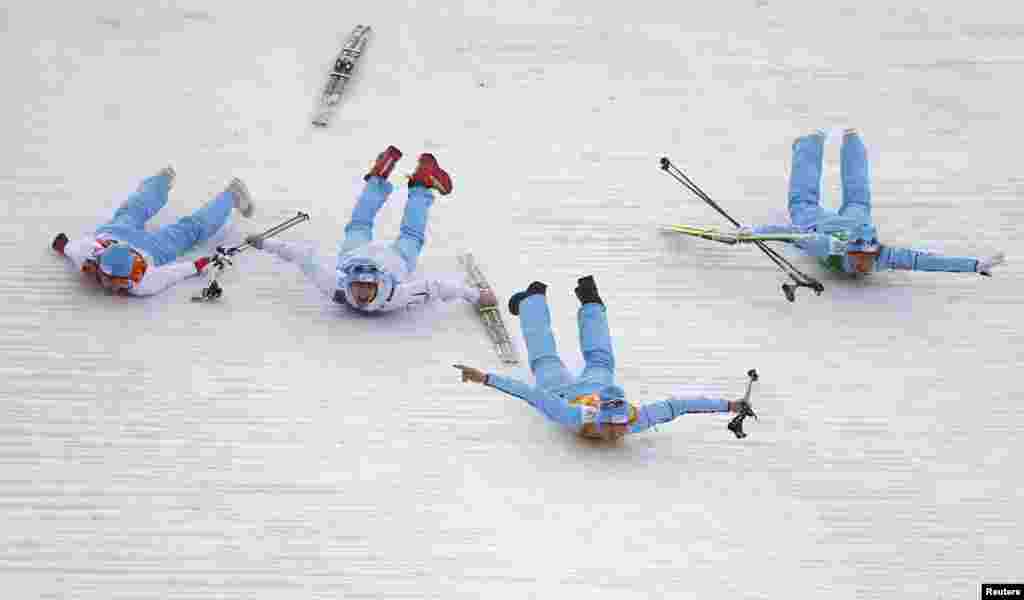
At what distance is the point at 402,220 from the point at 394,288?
593 mm

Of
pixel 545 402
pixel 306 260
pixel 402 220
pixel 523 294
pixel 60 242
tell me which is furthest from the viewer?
pixel 402 220

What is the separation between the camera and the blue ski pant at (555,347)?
7.43 m

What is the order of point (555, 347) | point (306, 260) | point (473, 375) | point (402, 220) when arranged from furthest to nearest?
point (402, 220) → point (306, 260) → point (555, 347) → point (473, 375)

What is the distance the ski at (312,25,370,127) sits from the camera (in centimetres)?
987

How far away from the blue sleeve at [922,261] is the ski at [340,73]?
3.52 m

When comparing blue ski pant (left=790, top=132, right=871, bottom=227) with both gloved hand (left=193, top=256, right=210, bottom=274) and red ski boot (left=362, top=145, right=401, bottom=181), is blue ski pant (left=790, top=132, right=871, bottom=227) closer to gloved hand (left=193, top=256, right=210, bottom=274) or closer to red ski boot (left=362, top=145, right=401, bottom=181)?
red ski boot (left=362, top=145, right=401, bottom=181)

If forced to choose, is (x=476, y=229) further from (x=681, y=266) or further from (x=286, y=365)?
(x=286, y=365)

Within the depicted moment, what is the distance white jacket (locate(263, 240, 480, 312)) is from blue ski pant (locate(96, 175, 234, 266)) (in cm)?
51

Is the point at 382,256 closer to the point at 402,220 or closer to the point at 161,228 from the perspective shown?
the point at 402,220

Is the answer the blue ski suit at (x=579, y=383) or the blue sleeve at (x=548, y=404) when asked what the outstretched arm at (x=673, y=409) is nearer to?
the blue ski suit at (x=579, y=383)

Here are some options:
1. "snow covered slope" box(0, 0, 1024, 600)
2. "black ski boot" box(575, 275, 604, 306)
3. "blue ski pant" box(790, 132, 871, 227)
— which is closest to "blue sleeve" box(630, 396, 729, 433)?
"snow covered slope" box(0, 0, 1024, 600)

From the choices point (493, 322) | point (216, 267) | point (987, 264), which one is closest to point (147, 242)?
point (216, 267)

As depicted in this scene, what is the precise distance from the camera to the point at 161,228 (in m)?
8.41

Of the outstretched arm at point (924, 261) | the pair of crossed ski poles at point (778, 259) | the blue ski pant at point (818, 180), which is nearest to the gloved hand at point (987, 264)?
the outstretched arm at point (924, 261)
